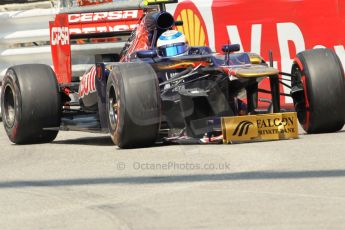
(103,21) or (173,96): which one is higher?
(103,21)

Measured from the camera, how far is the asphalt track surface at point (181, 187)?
18.2ft

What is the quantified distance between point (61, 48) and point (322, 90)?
169 inches

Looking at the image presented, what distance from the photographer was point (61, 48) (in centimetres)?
1257

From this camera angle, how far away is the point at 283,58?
13.0 meters

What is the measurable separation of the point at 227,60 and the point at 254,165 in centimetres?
246

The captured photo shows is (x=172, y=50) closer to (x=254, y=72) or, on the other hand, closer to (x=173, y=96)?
(x=173, y=96)

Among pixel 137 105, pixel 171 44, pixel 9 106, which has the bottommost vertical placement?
pixel 9 106

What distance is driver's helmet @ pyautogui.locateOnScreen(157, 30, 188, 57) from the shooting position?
406 inches

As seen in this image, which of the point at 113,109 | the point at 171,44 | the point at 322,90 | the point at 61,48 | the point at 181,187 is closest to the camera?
the point at 181,187

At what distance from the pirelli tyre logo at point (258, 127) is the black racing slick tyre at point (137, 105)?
27.1 inches

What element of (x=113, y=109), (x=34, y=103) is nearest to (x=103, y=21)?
(x=34, y=103)

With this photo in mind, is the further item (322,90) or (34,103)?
(34,103)

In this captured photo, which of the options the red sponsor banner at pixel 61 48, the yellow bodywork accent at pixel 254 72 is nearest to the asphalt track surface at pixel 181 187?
the yellow bodywork accent at pixel 254 72
